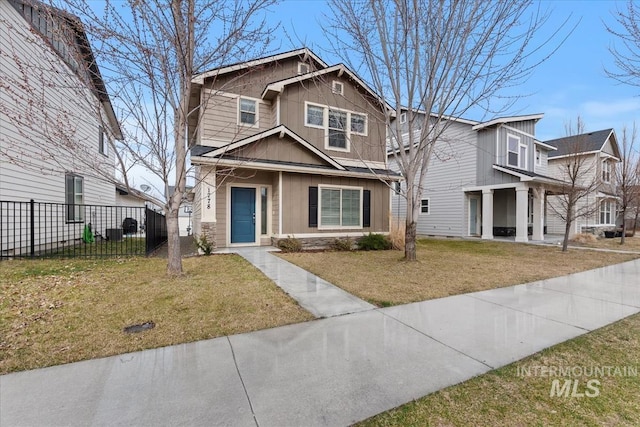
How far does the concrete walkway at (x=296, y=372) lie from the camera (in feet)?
7.16

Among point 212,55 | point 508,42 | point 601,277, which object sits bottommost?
point 601,277

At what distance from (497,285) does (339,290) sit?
3.33 meters

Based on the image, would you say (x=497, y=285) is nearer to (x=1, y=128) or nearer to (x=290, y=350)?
(x=290, y=350)

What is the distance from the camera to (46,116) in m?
4.84

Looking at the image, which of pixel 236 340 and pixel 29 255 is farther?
pixel 29 255

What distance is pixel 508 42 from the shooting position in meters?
7.08

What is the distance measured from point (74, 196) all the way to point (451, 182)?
18.5m

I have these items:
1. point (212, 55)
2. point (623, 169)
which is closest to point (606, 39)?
point (212, 55)

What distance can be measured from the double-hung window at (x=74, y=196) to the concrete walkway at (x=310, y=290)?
8.18 m

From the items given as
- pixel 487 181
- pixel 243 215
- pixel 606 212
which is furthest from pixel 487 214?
pixel 606 212

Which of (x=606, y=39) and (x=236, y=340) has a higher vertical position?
(x=606, y=39)

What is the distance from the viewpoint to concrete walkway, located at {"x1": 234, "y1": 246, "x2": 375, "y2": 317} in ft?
14.6

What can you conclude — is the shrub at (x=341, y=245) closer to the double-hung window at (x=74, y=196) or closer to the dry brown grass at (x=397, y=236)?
the dry brown grass at (x=397, y=236)

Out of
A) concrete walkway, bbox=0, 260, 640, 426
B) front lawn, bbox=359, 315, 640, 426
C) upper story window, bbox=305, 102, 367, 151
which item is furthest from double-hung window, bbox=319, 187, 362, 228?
front lawn, bbox=359, 315, 640, 426
